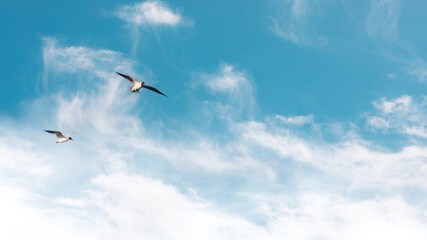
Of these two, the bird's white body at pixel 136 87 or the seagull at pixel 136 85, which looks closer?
the seagull at pixel 136 85

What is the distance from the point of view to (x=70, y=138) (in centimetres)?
16000

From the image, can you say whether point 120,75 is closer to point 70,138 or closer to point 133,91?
point 133,91

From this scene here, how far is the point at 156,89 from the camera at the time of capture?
14125cm

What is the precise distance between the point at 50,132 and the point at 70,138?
8395mm

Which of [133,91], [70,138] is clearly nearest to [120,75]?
[133,91]

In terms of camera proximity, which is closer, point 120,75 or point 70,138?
point 120,75

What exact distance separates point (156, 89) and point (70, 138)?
A: 47527 mm

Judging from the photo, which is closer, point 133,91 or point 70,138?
point 133,91

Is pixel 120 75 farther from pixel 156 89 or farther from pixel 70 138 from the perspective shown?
pixel 70 138

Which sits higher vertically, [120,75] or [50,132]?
[120,75]

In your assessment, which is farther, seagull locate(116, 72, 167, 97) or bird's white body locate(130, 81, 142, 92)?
bird's white body locate(130, 81, 142, 92)

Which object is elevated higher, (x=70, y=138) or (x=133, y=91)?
(x=133, y=91)

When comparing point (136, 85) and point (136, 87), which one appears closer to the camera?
point (136, 87)

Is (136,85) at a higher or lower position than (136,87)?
higher
